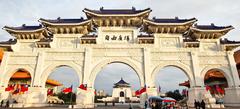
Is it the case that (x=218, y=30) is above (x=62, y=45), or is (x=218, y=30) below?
above

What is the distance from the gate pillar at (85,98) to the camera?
15.3 meters

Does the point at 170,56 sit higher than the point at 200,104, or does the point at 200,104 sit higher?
the point at 170,56

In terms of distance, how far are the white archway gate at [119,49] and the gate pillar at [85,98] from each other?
0.24 feet

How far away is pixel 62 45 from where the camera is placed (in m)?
17.5

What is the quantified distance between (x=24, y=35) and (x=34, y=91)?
225 inches

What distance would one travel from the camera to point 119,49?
1675 centimetres

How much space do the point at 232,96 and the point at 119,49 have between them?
10.9 meters

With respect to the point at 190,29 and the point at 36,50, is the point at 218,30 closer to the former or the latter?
the point at 190,29

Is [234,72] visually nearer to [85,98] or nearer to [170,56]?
[170,56]

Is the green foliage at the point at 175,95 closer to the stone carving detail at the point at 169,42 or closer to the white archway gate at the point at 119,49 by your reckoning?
the white archway gate at the point at 119,49

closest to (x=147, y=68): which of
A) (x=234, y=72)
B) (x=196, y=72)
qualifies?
(x=196, y=72)

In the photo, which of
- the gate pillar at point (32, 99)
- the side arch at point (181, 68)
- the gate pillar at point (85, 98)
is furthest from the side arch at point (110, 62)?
the gate pillar at point (32, 99)

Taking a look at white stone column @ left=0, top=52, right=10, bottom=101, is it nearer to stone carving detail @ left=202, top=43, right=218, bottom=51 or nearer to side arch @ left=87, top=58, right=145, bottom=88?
side arch @ left=87, top=58, right=145, bottom=88

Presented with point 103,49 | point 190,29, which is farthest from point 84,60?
point 190,29
